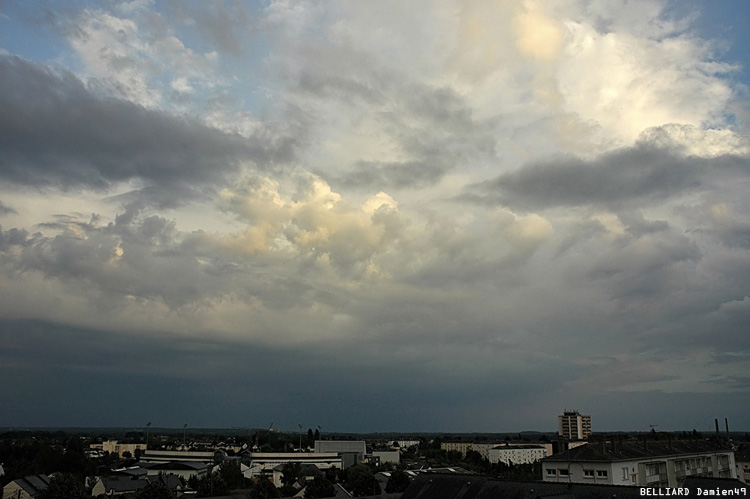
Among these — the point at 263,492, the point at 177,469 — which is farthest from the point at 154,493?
the point at 177,469

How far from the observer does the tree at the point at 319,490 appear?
292 feet

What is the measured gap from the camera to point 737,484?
42.2 m

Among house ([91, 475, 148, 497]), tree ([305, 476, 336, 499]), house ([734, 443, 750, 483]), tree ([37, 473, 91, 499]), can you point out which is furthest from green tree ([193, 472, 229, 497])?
house ([734, 443, 750, 483])

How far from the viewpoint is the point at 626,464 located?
6544 cm

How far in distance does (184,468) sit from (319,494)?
→ 75.3m

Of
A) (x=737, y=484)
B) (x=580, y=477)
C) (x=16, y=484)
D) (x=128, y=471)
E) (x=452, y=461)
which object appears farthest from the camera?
(x=452, y=461)

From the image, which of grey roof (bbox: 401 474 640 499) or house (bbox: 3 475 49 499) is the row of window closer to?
grey roof (bbox: 401 474 640 499)

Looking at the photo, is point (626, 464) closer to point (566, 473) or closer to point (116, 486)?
point (566, 473)

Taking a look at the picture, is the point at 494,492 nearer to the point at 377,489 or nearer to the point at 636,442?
the point at 636,442

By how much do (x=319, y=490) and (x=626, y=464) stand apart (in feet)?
155

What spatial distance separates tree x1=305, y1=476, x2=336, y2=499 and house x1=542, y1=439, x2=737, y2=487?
3647cm

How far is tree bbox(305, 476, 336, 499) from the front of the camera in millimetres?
89050

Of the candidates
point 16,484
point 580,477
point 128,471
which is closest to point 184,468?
point 128,471

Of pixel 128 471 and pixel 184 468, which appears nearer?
pixel 128 471
